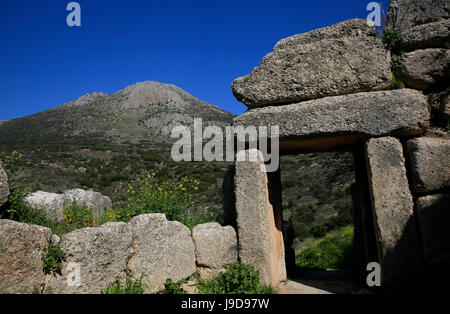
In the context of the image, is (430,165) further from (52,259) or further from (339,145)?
(52,259)

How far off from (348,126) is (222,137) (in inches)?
74.8

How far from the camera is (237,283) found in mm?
4000

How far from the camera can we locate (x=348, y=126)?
3971 mm

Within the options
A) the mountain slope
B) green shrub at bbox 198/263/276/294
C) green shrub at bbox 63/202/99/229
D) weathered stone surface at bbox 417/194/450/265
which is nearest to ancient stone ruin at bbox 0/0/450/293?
weathered stone surface at bbox 417/194/450/265

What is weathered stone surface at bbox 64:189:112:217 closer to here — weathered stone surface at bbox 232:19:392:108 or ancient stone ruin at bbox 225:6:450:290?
ancient stone ruin at bbox 225:6:450:290

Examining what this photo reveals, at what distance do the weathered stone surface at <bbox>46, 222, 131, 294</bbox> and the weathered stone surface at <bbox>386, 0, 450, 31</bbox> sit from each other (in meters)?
4.53

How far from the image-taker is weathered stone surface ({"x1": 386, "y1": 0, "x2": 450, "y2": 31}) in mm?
4156

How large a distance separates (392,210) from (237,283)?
207 centimetres

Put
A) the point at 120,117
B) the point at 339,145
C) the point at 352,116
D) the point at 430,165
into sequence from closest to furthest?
the point at 430,165
the point at 352,116
the point at 339,145
the point at 120,117

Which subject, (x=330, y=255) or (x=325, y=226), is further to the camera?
(x=325, y=226)

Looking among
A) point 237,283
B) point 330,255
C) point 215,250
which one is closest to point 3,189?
point 215,250

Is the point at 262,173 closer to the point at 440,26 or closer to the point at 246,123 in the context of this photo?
the point at 246,123
